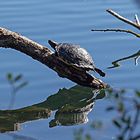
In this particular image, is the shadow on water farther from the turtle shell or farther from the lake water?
the turtle shell

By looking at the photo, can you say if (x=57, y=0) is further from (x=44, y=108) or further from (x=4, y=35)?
(x=44, y=108)

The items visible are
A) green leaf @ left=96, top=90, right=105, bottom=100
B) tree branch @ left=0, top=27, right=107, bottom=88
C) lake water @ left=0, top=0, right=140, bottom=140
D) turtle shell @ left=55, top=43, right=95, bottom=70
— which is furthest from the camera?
turtle shell @ left=55, top=43, right=95, bottom=70

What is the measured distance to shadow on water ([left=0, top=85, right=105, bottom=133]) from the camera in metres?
4.34

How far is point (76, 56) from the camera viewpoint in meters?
5.18

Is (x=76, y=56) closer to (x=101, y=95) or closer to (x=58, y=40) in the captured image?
(x=101, y=95)

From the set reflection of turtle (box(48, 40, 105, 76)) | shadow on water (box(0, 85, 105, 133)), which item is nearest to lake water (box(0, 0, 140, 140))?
shadow on water (box(0, 85, 105, 133))

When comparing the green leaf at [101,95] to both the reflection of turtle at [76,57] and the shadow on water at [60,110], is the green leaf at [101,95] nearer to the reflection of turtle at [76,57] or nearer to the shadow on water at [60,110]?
the shadow on water at [60,110]

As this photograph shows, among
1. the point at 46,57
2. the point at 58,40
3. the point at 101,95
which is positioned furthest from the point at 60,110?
the point at 58,40

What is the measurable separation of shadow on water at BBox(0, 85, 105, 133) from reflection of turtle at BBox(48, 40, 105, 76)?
0.69ft

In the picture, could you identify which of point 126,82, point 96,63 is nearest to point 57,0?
point 96,63

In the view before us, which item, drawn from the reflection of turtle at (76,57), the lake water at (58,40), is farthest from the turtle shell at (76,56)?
the lake water at (58,40)

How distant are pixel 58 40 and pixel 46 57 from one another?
926mm

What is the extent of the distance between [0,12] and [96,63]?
1907mm

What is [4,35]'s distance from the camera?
513cm
